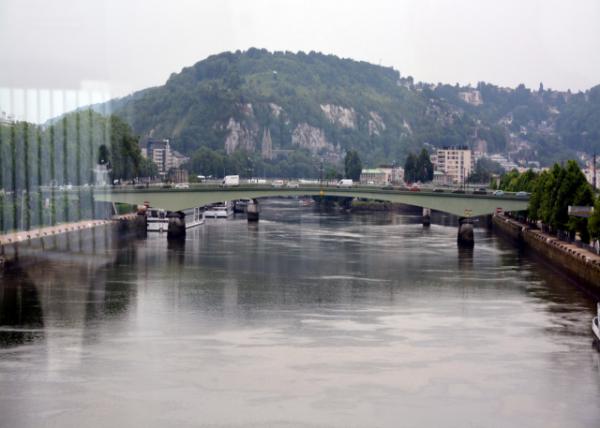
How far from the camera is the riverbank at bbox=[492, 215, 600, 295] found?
4238cm

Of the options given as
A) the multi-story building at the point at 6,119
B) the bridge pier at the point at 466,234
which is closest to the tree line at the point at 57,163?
the multi-story building at the point at 6,119

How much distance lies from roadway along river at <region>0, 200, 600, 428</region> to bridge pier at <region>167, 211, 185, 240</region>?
48.6 feet

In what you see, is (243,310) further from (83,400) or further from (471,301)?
(83,400)

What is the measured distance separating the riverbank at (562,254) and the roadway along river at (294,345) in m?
1.02

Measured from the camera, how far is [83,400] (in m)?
24.2

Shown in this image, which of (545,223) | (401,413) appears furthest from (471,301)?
(545,223)

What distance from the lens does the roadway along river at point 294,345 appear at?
2377 cm

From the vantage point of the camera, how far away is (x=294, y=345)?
100ft

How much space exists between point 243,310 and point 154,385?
11.5 meters

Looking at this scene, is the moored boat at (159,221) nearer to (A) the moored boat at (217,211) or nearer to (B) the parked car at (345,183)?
(A) the moored boat at (217,211)

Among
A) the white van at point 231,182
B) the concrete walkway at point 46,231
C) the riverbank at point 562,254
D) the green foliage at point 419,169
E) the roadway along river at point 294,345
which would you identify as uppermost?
the green foliage at point 419,169

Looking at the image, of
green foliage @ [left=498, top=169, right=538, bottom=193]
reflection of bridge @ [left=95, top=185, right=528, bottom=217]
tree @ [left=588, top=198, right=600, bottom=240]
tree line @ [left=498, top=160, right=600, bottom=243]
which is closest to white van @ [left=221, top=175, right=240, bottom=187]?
reflection of bridge @ [left=95, top=185, right=528, bottom=217]

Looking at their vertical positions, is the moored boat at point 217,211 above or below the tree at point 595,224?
below

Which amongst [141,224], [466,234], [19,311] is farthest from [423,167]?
[19,311]
